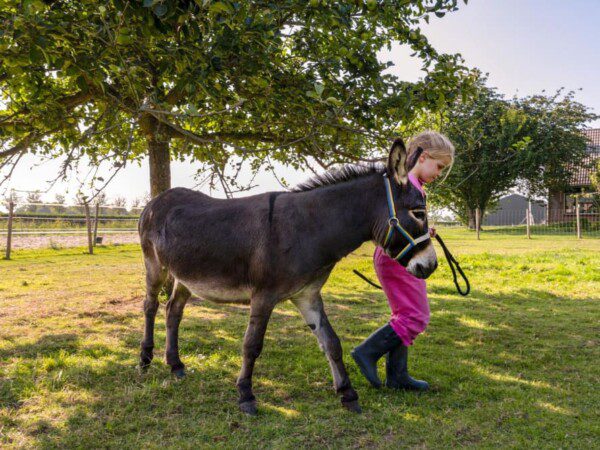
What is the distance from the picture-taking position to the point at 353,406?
13.8 feet

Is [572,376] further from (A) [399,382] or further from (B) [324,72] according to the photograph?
(B) [324,72]

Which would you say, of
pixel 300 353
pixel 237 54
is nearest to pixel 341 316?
pixel 300 353

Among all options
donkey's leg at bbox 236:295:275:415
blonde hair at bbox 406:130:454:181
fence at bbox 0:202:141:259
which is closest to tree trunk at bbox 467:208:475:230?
fence at bbox 0:202:141:259

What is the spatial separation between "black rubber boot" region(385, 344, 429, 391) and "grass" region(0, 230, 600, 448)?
0.12 m

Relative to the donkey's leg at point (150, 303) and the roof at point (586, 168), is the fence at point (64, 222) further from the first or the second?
the roof at point (586, 168)

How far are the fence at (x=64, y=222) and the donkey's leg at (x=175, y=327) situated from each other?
52.2 feet

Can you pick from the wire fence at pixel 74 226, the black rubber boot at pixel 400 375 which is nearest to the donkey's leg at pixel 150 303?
the black rubber boot at pixel 400 375

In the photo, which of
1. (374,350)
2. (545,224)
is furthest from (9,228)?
(545,224)

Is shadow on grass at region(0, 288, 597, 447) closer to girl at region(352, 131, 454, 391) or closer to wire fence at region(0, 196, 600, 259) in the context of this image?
girl at region(352, 131, 454, 391)

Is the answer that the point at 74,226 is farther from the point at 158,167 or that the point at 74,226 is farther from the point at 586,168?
the point at 586,168

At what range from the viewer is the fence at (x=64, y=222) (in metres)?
22.2

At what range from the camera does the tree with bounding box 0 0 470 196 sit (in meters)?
4.66

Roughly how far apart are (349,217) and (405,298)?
1148 mm

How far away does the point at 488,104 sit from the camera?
38.2 m
